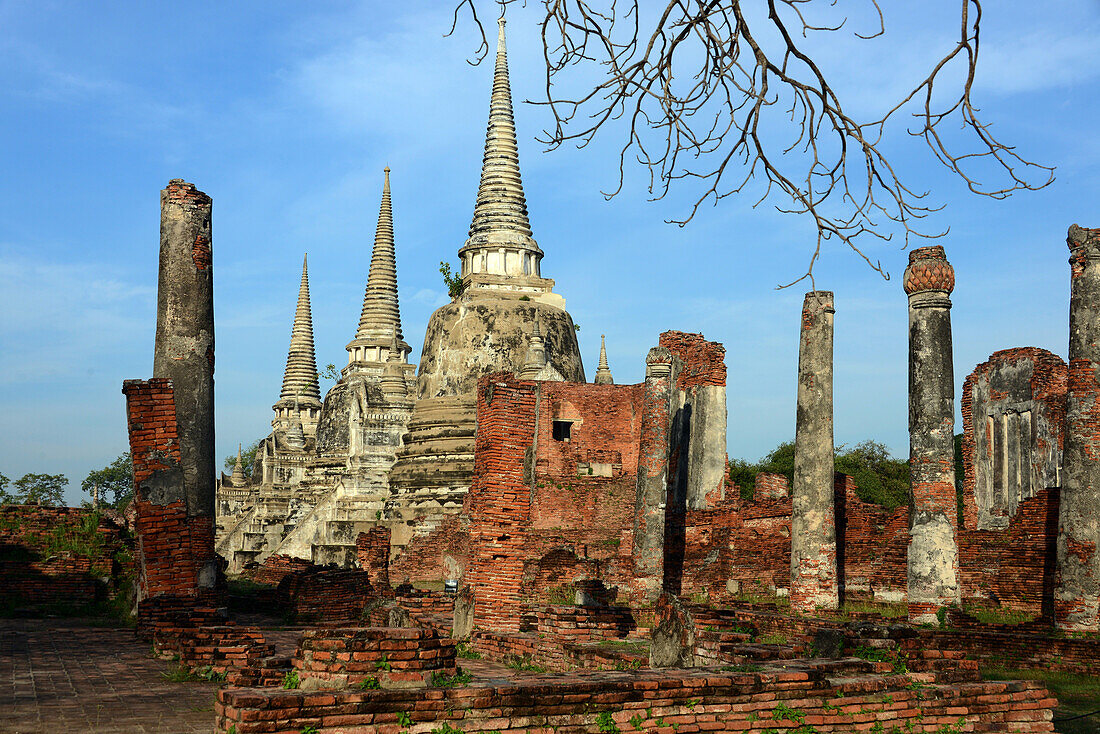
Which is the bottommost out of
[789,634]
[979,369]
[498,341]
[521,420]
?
[789,634]

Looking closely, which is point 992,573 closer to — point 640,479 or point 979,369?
point 640,479

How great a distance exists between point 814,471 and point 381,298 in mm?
36152

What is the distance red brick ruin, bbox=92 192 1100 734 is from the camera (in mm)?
6402

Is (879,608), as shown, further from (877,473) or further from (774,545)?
(877,473)

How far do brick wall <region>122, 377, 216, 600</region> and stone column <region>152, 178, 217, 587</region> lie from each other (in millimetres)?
1060

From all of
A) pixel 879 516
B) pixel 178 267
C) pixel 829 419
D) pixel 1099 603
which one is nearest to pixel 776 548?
pixel 879 516

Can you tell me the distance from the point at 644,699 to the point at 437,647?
1.27m

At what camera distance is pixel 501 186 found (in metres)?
39.7

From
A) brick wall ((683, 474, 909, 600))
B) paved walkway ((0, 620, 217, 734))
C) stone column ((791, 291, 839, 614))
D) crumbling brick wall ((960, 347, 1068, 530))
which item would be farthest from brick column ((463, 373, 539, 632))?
crumbling brick wall ((960, 347, 1068, 530))

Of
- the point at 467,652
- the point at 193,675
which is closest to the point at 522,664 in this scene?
the point at 467,652

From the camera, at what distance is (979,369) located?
21.7 metres

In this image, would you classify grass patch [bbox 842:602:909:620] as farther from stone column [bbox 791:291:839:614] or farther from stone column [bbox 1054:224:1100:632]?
stone column [bbox 1054:224:1100:632]

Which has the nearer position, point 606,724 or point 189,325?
point 606,724

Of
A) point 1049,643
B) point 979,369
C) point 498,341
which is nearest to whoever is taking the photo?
point 1049,643
